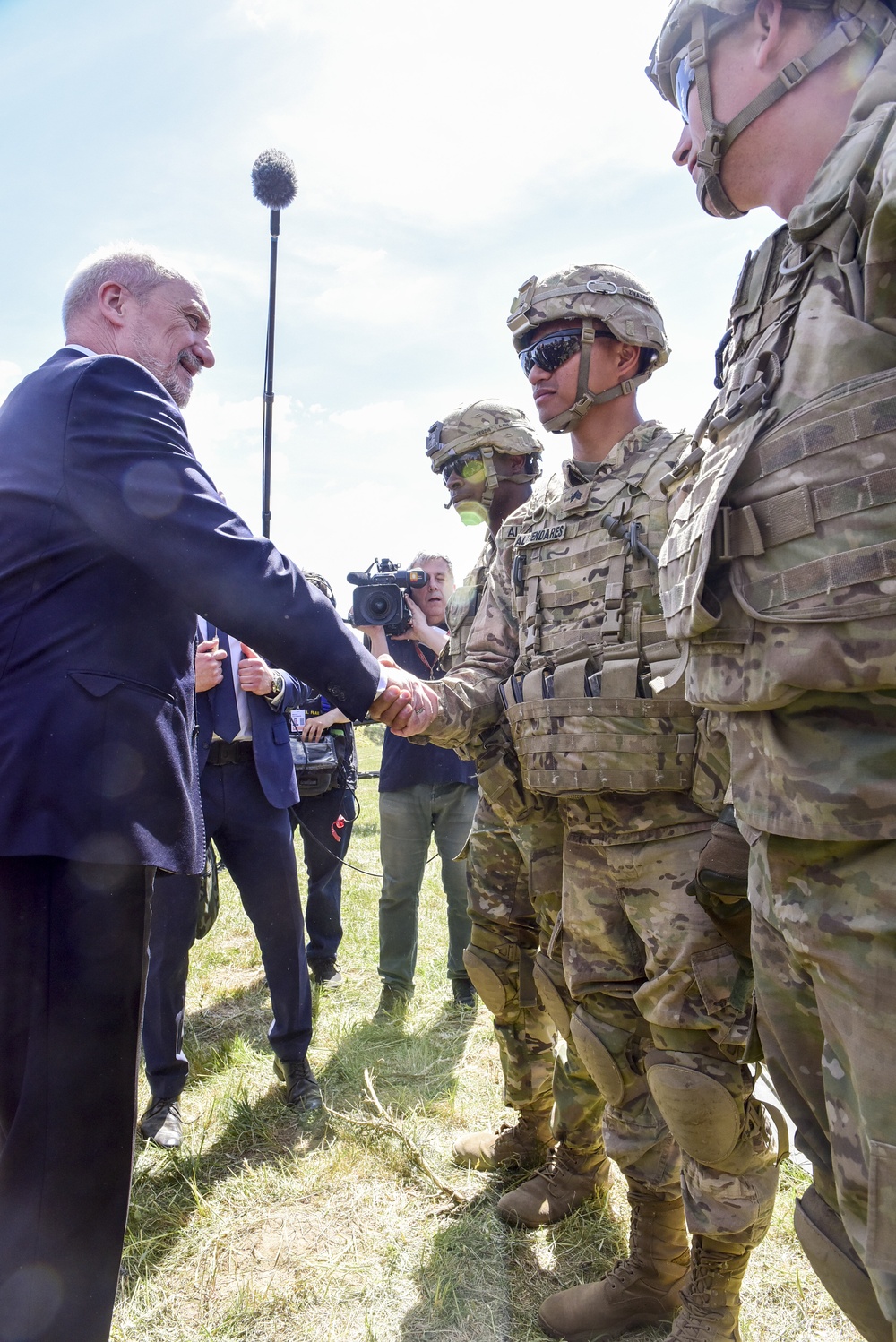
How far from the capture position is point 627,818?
251 centimetres

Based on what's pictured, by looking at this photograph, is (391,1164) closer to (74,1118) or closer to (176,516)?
(74,1118)

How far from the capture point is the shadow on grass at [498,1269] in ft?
8.37

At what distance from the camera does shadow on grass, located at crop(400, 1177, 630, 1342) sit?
2.55 metres

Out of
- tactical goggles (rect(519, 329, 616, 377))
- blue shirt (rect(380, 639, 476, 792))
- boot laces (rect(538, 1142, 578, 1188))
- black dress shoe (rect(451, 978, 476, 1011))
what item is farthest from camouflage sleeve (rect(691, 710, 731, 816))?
black dress shoe (rect(451, 978, 476, 1011))

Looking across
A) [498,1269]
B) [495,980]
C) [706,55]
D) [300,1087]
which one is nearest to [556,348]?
[706,55]

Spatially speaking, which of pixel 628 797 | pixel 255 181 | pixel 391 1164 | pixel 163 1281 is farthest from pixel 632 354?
pixel 255 181

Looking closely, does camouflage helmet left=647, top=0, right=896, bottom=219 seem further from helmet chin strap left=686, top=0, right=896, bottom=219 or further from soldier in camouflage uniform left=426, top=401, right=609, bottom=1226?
soldier in camouflage uniform left=426, top=401, right=609, bottom=1226

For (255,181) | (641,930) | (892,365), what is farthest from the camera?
(255,181)

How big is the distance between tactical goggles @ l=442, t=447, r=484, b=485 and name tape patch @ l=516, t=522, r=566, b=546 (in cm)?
144

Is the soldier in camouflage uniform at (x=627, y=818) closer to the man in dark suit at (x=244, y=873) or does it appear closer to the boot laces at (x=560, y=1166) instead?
the boot laces at (x=560, y=1166)

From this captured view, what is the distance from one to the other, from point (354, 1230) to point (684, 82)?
3575 millimetres

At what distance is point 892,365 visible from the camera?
1.36m

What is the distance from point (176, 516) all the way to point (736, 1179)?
7.62 feet

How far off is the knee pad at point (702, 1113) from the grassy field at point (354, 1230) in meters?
0.72
